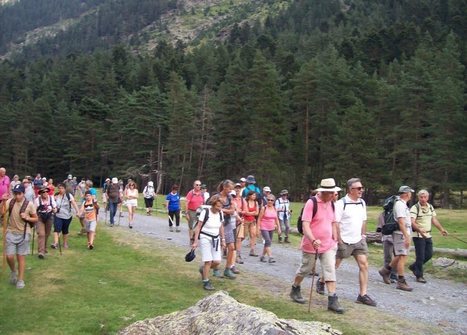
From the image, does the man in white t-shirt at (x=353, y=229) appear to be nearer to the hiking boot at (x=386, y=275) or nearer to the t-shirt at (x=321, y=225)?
the t-shirt at (x=321, y=225)

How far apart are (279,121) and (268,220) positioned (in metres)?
37.5

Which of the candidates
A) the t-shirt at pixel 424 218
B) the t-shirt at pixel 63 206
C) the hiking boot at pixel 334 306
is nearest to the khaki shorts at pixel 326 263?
the hiking boot at pixel 334 306

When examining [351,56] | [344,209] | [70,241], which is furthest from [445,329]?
[351,56]

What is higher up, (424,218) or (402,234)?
(424,218)

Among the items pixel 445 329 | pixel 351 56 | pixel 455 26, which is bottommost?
pixel 445 329

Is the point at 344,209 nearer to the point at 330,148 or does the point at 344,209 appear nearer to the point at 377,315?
the point at 377,315

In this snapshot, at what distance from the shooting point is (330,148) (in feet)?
156

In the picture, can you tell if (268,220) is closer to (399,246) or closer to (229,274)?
(229,274)

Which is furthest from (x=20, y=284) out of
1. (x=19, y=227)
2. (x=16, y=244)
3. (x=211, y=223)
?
(x=211, y=223)

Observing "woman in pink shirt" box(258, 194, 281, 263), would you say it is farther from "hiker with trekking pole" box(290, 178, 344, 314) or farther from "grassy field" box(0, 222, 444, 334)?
"hiker with trekking pole" box(290, 178, 344, 314)

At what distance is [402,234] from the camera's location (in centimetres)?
1000

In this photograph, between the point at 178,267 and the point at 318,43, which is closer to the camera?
the point at 178,267

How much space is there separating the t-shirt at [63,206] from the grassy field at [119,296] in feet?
3.48

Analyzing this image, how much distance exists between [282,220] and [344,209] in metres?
8.84
